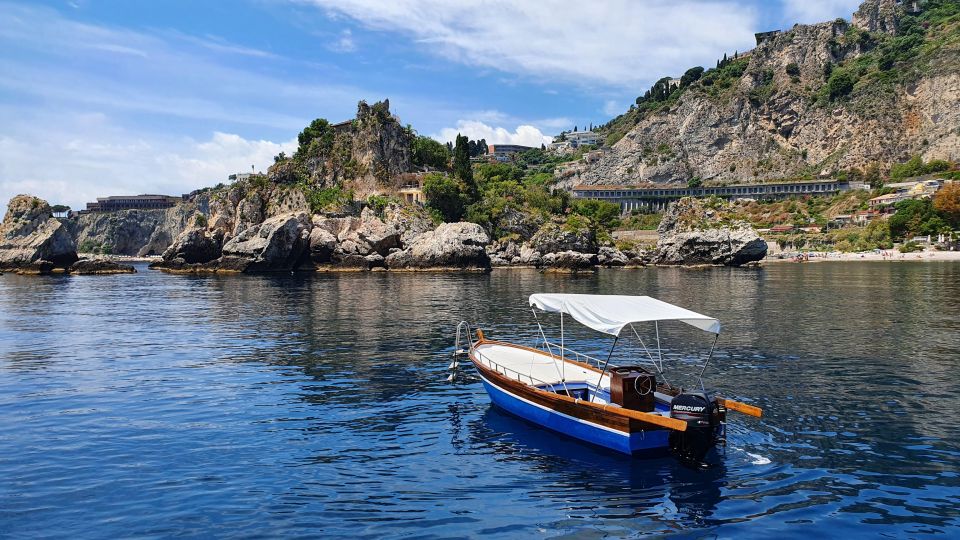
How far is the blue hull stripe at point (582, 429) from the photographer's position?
17.8 metres

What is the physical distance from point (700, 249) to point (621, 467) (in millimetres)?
111047

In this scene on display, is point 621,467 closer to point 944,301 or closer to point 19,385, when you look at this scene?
point 19,385

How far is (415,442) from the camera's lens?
19641 millimetres

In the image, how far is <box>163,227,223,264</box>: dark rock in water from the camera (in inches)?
A: 4505

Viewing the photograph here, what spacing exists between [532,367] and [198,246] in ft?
342

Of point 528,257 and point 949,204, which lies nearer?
point 528,257

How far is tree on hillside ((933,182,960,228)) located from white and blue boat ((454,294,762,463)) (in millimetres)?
150692

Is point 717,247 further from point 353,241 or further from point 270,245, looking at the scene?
point 270,245

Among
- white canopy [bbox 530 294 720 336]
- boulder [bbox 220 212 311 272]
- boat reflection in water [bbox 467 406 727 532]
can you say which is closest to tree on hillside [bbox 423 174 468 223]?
boulder [bbox 220 212 311 272]

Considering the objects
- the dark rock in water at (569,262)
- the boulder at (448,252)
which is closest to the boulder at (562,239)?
the dark rock in water at (569,262)

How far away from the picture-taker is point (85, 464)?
1780 cm

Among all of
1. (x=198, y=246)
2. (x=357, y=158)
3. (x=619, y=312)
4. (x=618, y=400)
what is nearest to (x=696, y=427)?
(x=618, y=400)

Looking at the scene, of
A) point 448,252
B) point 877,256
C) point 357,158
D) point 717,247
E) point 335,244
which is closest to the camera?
point 448,252

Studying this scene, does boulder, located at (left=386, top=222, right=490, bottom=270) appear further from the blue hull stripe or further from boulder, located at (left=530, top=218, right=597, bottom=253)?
the blue hull stripe
